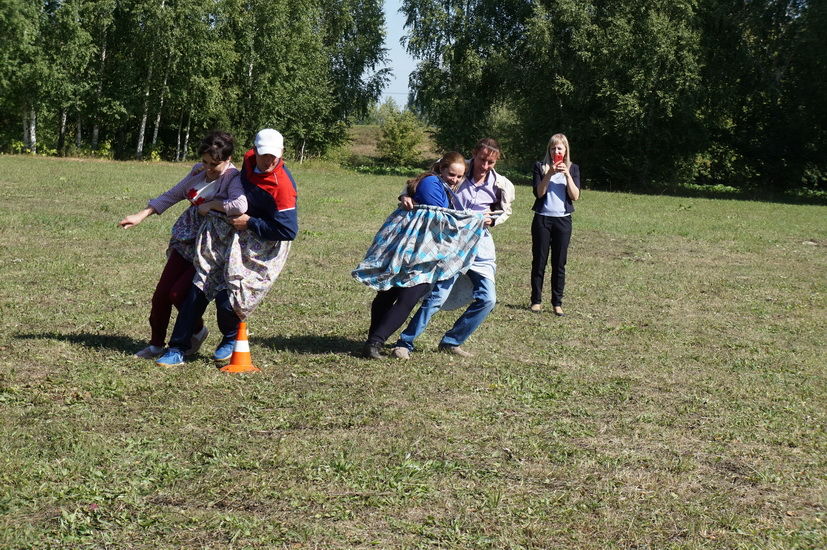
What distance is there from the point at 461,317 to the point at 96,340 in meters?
3.17

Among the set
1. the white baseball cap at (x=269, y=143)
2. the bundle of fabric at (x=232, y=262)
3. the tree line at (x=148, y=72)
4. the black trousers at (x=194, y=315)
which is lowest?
the black trousers at (x=194, y=315)

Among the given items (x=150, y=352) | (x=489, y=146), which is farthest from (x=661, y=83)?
(x=150, y=352)

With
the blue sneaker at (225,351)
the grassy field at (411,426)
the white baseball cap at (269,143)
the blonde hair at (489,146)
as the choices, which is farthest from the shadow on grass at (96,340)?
the blonde hair at (489,146)

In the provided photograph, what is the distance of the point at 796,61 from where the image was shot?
41.6m

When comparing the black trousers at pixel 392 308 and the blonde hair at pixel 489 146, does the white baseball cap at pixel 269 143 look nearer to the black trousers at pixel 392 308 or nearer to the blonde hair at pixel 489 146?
the black trousers at pixel 392 308

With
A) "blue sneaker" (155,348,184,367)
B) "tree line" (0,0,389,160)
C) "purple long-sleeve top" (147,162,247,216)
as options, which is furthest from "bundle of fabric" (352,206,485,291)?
"tree line" (0,0,389,160)

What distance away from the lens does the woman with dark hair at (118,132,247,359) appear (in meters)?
6.85

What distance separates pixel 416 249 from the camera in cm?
761

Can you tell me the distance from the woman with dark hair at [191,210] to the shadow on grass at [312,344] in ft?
2.95

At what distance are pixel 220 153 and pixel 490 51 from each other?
1706 inches

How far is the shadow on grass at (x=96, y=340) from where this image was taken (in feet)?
25.4

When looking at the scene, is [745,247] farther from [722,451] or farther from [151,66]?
[151,66]

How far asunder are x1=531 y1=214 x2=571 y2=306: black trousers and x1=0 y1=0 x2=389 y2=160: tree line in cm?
3693

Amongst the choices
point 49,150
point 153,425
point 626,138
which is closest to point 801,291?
point 153,425
